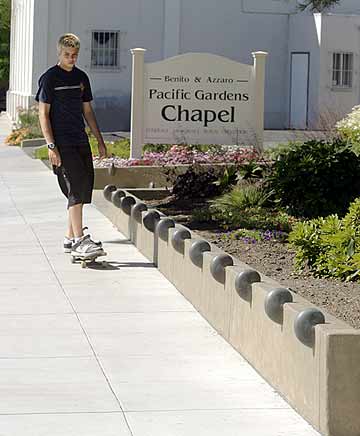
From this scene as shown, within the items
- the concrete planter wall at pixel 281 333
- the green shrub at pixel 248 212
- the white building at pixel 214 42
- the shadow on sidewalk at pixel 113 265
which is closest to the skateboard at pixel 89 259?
the shadow on sidewalk at pixel 113 265

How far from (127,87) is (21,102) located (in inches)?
153

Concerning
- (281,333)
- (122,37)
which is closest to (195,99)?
(281,333)

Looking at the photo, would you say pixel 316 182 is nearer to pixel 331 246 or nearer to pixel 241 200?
pixel 241 200

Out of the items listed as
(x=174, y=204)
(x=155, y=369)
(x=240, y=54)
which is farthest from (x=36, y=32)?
(x=155, y=369)

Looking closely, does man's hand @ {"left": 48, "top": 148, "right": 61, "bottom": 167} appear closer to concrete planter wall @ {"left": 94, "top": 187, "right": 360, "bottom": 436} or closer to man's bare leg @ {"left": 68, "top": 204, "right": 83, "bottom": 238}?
man's bare leg @ {"left": 68, "top": 204, "right": 83, "bottom": 238}

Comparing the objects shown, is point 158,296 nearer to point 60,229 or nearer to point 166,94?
point 60,229

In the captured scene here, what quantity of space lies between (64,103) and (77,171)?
64 centimetres

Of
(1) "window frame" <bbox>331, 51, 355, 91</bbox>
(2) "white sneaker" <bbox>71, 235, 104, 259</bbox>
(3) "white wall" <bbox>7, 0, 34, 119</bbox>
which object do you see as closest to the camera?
(2) "white sneaker" <bbox>71, 235, 104, 259</bbox>

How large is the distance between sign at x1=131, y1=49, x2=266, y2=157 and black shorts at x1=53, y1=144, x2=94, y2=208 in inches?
202

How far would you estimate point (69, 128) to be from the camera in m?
10.9

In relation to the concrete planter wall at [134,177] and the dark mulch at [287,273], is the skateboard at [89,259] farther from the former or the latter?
the concrete planter wall at [134,177]

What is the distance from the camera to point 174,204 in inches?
544

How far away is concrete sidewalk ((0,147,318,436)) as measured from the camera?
618cm

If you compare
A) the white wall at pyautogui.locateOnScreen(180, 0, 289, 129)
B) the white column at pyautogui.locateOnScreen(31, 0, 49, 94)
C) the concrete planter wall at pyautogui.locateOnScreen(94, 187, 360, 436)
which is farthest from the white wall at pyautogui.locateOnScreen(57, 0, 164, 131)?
the concrete planter wall at pyautogui.locateOnScreen(94, 187, 360, 436)
